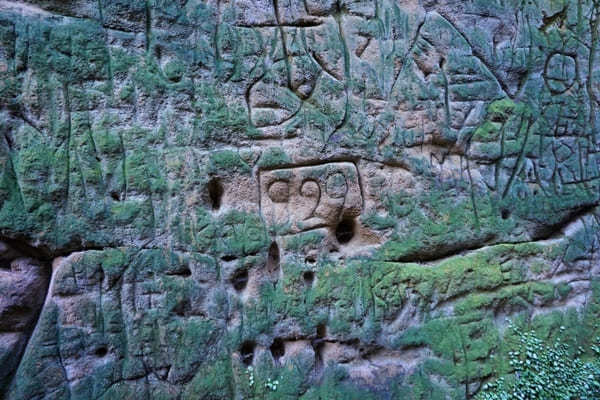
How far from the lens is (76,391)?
2.61m

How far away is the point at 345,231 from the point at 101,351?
172cm

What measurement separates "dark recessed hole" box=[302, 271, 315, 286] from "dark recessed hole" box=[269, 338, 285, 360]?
0.41 m

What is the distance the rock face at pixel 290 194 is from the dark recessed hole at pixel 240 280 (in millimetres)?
17

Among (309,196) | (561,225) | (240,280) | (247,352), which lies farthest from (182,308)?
(561,225)

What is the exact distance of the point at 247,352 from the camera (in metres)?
2.91

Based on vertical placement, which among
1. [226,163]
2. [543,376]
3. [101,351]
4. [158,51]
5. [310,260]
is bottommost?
[543,376]

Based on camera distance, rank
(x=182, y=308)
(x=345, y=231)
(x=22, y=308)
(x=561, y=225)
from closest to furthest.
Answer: (x=22, y=308), (x=182, y=308), (x=345, y=231), (x=561, y=225)

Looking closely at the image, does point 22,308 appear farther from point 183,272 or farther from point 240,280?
point 240,280

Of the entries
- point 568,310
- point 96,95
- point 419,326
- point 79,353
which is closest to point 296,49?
point 96,95

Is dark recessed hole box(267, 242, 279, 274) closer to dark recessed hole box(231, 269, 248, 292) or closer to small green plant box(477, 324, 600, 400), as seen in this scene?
dark recessed hole box(231, 269, 248, 292)

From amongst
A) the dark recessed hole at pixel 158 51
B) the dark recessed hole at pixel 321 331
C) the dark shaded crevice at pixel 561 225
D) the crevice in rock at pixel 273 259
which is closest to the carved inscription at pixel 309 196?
the crevice in rock at pixel 273 259

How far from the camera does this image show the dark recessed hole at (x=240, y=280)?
2898mm

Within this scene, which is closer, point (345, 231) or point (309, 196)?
point (309, 196)

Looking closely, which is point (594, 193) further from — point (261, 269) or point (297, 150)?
point (261, 269)
